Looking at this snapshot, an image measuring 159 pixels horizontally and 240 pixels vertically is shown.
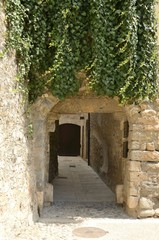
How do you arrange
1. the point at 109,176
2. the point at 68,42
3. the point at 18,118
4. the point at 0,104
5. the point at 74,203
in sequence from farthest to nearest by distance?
the point at 109,176
the point at 74,203
the point at 68,42
the point at 18,118
the point at 0,104

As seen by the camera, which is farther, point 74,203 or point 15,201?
point 74,203

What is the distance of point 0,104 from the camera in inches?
171

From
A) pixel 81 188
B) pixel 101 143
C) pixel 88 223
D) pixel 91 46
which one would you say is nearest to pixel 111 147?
pixel 101 143

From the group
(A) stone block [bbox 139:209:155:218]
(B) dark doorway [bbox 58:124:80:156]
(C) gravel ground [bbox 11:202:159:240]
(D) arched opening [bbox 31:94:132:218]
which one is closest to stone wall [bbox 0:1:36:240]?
(C) gravel ground [bbox 11:202:159:240]

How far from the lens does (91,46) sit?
6.01 metres

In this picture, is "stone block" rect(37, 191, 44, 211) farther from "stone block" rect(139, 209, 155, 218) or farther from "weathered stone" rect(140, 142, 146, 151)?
"weathered stone" rect(140, 142, 146, 151)

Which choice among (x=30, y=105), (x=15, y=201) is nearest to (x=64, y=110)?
A: (x=30, y=105)

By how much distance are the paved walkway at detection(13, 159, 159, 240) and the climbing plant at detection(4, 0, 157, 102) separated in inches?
93.8

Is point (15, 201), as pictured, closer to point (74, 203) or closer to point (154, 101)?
point (74, 203)

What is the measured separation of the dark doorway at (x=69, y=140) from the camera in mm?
20891

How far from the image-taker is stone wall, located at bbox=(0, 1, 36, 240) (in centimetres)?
432

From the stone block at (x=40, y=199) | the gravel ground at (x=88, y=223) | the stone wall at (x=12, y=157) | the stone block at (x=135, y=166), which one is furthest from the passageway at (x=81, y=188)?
the stone wall at (x=12, y=157)

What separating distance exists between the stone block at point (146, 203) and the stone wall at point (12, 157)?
2159 millimetres

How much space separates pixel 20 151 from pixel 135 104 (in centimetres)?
251
